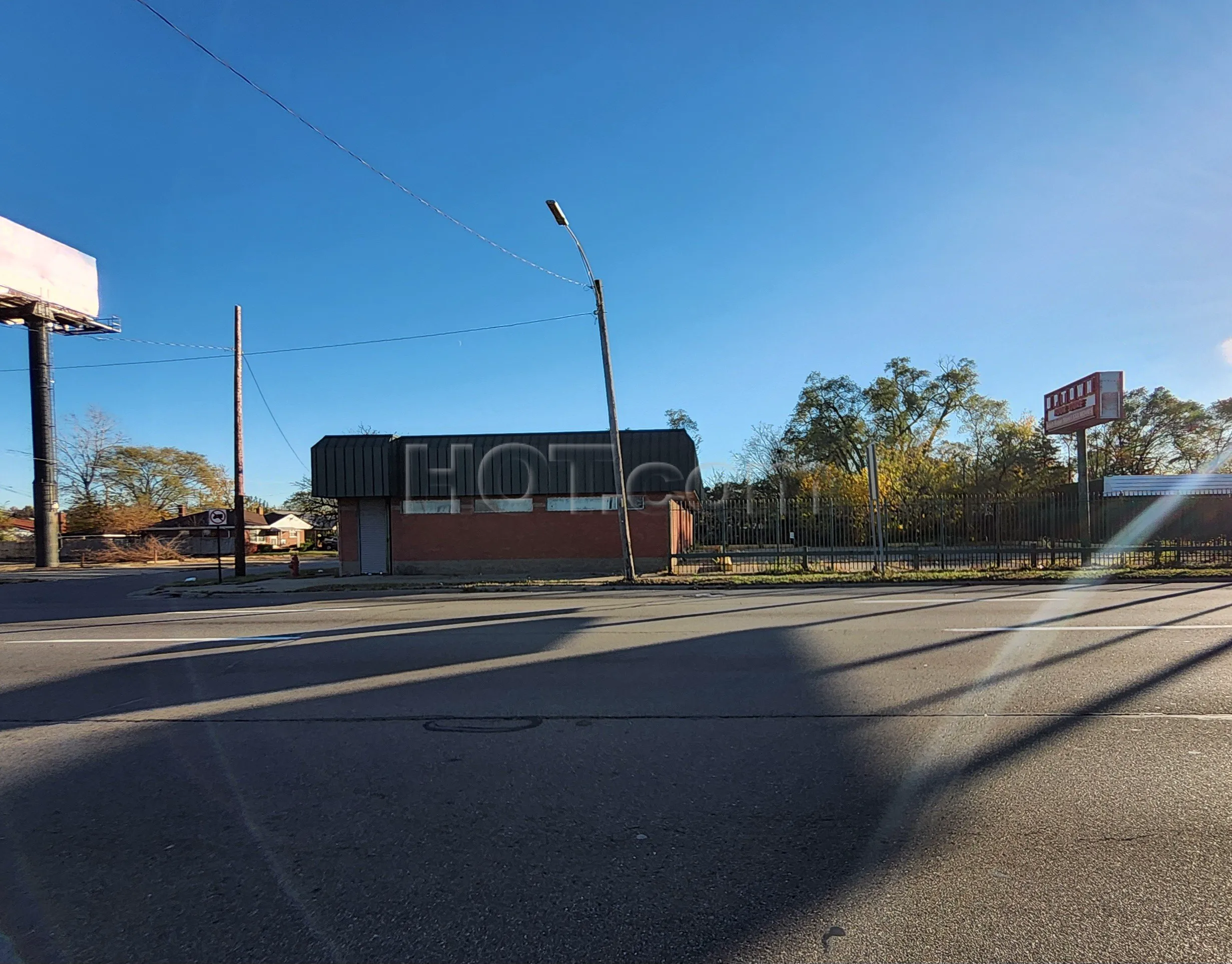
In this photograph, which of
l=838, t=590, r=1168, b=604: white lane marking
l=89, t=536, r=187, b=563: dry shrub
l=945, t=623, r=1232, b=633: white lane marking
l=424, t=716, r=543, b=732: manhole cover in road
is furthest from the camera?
l=89, t=536, r=187, b=563: dry shrub

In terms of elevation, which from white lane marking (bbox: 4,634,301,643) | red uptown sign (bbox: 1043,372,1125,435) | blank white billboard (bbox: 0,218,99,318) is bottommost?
white lane marking (bbox: 4,634,301,643)

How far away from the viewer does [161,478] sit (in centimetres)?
6625

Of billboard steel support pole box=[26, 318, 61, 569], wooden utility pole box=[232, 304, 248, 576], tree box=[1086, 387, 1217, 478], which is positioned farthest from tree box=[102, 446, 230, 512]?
tree box=[1086, 387, 1217, 478]

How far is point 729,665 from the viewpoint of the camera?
7.97 m

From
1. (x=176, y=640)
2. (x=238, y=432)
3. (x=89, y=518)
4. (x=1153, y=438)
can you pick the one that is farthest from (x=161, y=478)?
(x=1153, y=438)

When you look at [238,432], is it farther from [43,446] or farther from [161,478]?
[161,478]

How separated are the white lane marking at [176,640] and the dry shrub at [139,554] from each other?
Answer: 147 feet

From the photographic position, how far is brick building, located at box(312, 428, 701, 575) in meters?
23.7

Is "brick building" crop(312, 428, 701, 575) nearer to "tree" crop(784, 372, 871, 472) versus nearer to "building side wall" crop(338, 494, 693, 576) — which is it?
"building side wall" crop(338, 494, 693, 576)

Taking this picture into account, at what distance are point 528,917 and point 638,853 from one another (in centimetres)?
73

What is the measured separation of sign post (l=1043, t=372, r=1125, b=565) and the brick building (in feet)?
37.1

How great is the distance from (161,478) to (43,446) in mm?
23027

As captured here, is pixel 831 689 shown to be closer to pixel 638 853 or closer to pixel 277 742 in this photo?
pixel 638 853

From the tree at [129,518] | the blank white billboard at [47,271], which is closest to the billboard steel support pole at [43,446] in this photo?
the blank white billboard at [47,271]
